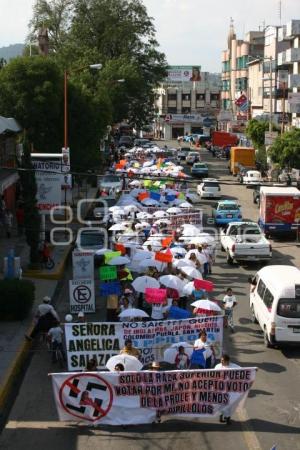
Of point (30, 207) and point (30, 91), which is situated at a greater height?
point (30, 91)

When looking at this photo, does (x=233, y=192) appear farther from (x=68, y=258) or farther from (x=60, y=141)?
(x=68, y=258)

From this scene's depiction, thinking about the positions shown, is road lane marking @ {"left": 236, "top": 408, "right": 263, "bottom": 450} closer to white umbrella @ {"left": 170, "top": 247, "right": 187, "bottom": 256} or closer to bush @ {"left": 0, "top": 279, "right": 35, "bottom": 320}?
bush @ {"left": 0, "top": 279, "right": 35, "bottom": 320}

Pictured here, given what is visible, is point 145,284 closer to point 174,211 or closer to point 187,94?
point 174,211

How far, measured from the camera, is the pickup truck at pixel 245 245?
89.6ft

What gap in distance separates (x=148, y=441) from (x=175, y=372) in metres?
1.20

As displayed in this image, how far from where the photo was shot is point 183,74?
5984 inches

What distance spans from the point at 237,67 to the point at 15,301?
369 ft

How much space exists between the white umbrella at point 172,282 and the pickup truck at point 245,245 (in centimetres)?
822

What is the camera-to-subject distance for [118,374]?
1237 centimetres

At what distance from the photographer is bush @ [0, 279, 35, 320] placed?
19.8m

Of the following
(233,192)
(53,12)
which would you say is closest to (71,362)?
(233,192)

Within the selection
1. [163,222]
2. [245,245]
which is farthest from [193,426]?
[163,222]

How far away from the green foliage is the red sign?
2276cm

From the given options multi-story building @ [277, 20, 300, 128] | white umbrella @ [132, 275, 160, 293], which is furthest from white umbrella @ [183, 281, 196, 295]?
multi-story building @ [277, 20, 300, 128]
